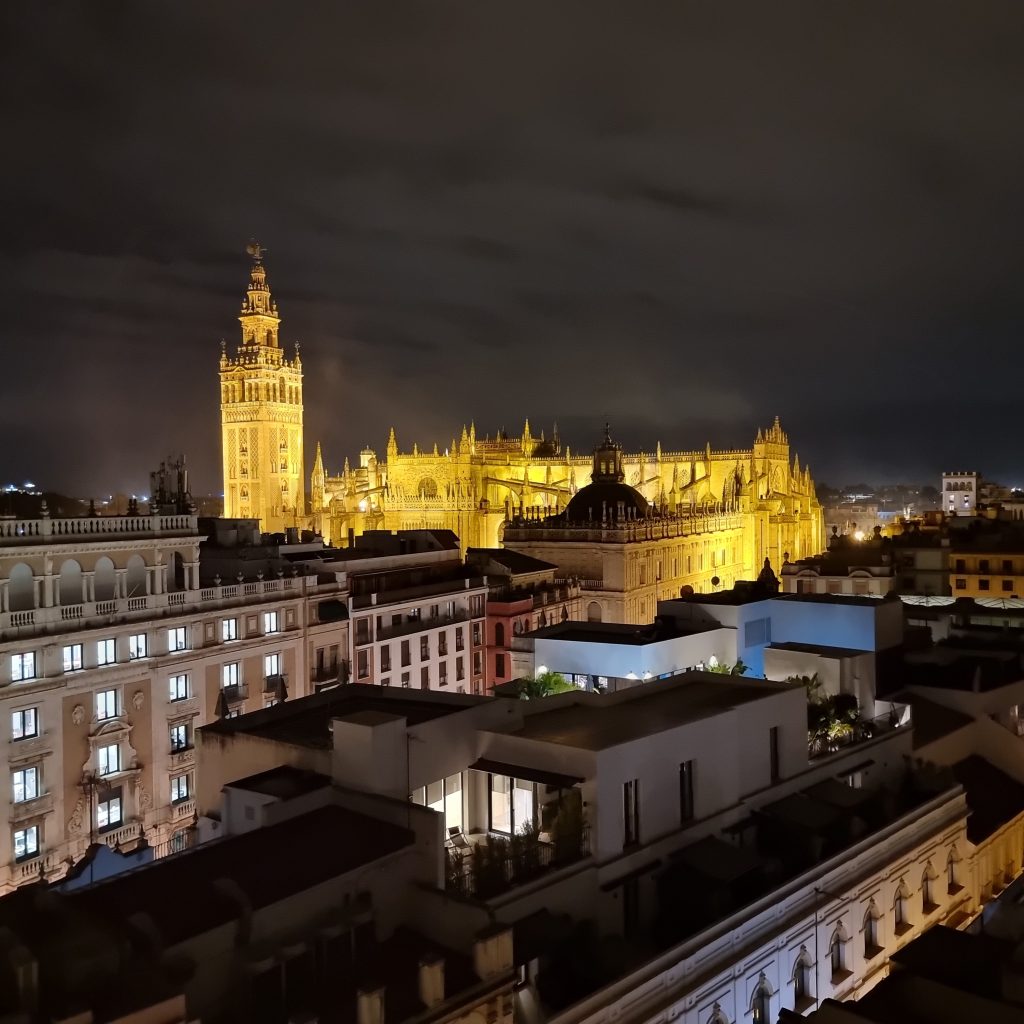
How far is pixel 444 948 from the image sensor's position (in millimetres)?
14125

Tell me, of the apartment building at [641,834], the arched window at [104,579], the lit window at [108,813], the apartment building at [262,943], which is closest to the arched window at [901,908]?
the apartment building at [641,834]

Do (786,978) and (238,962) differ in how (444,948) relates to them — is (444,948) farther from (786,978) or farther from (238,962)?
(786,978)

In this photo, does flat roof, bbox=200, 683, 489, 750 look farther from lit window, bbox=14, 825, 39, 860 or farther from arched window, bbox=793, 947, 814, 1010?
lit window, bbox=14, 825, 39, 860

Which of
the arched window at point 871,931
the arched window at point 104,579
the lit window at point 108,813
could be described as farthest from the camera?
the arched window at point 104,579

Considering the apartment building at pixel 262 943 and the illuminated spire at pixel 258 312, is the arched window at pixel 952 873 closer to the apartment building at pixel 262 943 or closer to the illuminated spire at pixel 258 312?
the apartment building at pixel 262 943

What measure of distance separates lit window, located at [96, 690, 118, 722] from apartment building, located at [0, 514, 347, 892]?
45mm

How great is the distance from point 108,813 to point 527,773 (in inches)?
772

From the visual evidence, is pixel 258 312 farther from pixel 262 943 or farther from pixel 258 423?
pixel 262 943

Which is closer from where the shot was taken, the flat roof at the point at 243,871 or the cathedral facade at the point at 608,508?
the flat roof at the point at 243,871

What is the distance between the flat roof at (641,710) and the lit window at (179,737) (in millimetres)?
17554

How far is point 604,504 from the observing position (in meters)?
67.6

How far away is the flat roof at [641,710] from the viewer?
18.9 metres

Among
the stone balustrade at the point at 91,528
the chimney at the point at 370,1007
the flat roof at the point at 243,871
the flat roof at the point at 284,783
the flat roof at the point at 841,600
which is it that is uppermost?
the stone balustrade at the point at 91,528

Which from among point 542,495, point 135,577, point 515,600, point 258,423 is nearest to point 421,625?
point 515,600
